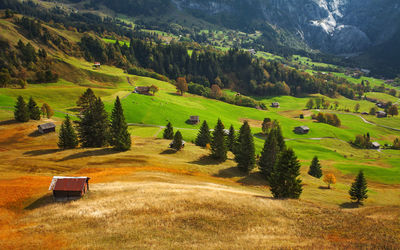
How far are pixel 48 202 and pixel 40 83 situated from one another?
146345mm

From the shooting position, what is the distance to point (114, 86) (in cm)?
18350

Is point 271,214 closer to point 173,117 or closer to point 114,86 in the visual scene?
point 173,117

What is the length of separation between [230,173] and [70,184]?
146ft

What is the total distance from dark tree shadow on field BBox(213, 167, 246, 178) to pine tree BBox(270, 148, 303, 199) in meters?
20.9

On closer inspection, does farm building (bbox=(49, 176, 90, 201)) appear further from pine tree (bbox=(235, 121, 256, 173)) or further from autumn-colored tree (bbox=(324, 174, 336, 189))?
autumn-colored tree (bbox=(324, 174, 336, 189))

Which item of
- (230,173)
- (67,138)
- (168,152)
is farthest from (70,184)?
(230,173)

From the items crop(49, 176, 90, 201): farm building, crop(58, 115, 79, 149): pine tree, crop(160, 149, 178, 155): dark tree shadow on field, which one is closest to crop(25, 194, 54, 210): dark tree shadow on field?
crop(49, 176, 90, 201): farm building

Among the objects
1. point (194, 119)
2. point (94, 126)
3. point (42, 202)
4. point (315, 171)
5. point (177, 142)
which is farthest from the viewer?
point (194, 119)

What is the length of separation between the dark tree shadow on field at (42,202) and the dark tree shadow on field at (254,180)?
4478 centimetres

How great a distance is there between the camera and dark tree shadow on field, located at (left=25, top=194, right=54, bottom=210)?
1447 inches

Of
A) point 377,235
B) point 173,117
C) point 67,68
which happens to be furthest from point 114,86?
point 377,235

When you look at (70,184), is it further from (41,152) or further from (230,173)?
(230,173)

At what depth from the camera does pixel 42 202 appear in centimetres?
3784

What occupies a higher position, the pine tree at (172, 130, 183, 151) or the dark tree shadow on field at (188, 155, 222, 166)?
the pine tree at (172, 130, 183, 151)
